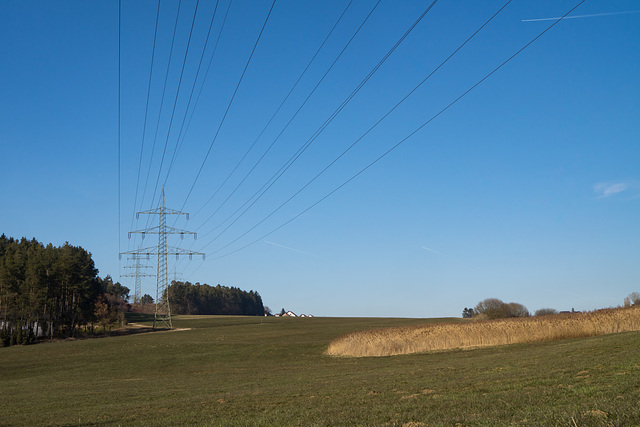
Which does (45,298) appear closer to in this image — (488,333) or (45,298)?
(45,298)

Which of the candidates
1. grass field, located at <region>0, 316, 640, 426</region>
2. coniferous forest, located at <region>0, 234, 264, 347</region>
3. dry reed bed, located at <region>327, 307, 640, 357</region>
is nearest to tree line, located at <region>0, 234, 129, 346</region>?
coniferous forest, located at <region>0, 234, 264, 347</region>

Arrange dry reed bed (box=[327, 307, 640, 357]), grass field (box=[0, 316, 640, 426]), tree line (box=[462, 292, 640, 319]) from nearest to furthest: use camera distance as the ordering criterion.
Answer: grass field (box=[0, 316, 640, 426]), dry reed bed (box=[327, 307, 640, 357]), tree line (box=[462, 292, 640, 319])

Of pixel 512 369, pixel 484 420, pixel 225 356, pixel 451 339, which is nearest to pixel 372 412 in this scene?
pixel 484 420

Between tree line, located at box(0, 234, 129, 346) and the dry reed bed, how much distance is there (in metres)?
67.3

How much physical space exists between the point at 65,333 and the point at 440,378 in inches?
4086

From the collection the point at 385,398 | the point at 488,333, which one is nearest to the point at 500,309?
the point at 488,333

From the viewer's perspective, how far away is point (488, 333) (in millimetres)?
46500

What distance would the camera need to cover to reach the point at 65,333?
10625 cm

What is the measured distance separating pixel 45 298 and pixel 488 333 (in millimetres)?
85628

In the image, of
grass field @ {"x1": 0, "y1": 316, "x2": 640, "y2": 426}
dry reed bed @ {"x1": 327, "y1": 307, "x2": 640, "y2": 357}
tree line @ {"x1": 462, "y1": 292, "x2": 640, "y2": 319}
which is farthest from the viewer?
tree line @ {"x1": 462, "y1": 292, "x2": 640, "y2": 319}

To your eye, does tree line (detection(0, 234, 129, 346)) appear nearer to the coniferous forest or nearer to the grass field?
the coniferous forest

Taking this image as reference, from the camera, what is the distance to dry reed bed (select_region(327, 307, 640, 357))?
41.3 metres

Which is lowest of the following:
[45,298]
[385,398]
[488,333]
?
[385,398]

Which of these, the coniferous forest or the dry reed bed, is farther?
the coniferous forest
